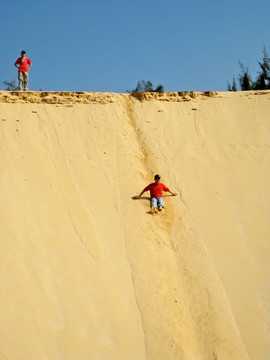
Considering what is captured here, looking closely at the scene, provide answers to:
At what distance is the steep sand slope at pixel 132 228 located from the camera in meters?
5.99

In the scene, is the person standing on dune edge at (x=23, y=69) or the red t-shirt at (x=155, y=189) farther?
the person standing on dune edge at (x=23, y=69)

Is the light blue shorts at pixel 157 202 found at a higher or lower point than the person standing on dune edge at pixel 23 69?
lower

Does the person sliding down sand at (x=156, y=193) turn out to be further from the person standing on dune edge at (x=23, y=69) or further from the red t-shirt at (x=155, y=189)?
the person standing on dune edge at (x=23, y=69)

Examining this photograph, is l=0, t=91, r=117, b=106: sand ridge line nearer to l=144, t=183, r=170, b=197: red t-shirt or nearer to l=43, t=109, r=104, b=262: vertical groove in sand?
l=43, t=109, r=104, b=262: vertical groove in sand

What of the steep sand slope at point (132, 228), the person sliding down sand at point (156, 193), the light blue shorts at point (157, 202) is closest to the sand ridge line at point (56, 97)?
the steep sand slope at point (132, 228)

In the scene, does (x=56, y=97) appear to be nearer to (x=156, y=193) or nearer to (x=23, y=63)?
(x=23, y=63)

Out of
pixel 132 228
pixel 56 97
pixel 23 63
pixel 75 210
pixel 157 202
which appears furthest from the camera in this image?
pixel 23 63

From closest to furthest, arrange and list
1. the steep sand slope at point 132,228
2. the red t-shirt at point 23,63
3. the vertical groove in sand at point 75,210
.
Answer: the steep sand slope at point 132,228 < the vertical groove in sand at point 75,210 < the red t-shirt at point 23,63

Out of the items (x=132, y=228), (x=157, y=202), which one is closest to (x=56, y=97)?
(x=157, y=202)

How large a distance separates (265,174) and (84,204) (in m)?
3.58

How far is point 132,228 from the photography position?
306 inches

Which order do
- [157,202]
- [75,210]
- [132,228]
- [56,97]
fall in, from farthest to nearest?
1. [56,97]
2. [157,202]
3. [75,210]
4. [132,228]

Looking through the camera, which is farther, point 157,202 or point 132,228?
point 157,202

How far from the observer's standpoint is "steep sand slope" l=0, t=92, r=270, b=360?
19.7 ft
